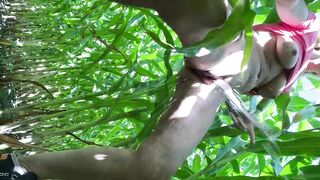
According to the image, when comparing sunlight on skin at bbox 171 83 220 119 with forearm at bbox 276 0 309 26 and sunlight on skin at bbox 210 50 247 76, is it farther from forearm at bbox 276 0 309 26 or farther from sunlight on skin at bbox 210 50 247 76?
forearm at bbox 276 0 309 26

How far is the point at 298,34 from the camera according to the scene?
2.48 ft

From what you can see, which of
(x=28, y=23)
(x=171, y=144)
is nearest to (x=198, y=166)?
(x=171, y=144)

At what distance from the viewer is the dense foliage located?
737mm

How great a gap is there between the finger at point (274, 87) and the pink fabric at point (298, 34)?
11 millimetres

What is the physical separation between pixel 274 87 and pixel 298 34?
0.29ft

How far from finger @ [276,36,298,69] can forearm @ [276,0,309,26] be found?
0.11 ft

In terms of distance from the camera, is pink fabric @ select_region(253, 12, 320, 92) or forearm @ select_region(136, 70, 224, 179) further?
pink fabric @ select_region(253, 12, 320, 92)

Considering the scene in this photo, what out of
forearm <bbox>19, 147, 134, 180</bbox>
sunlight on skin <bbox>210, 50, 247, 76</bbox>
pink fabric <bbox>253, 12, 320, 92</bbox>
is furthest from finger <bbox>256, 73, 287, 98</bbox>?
forearm <bbox>19, 147, 134, 180</bbox>

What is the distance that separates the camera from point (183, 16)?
55 cm

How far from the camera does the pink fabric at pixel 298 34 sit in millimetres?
737

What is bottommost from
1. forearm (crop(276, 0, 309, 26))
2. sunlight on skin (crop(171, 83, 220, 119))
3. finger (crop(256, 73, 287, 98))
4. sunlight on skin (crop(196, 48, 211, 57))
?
finger (crop(256, 73, 287, 98))

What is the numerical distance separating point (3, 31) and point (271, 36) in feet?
2.94

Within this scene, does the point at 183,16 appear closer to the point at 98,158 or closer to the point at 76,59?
the point at 98,158

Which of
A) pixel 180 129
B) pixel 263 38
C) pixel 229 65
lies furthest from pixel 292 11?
pixel 180 129
